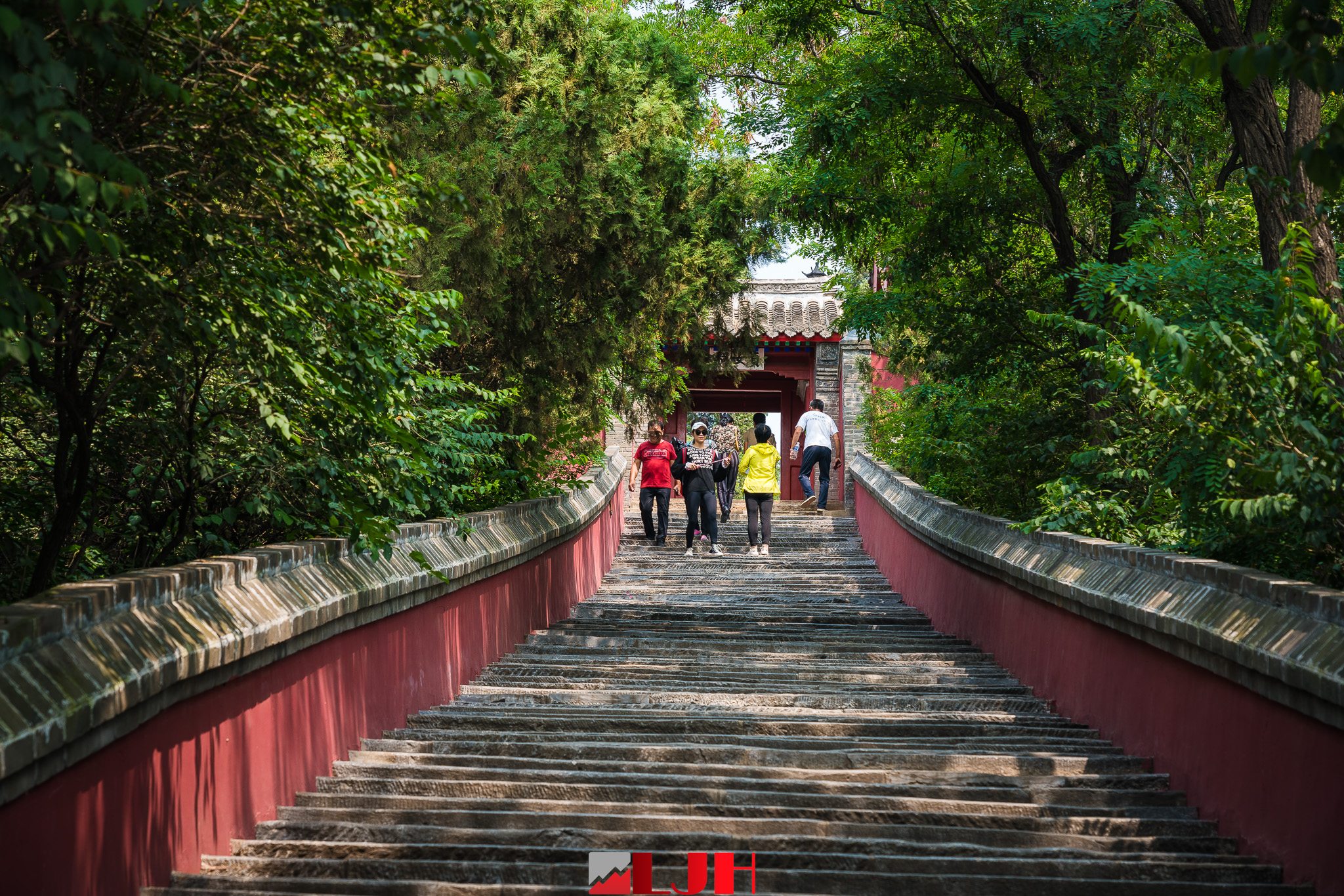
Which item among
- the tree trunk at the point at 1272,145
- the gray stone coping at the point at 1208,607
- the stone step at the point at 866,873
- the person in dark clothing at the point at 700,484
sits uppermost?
the tree trunk at the point at 1272,145

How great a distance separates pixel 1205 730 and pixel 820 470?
14.5 m

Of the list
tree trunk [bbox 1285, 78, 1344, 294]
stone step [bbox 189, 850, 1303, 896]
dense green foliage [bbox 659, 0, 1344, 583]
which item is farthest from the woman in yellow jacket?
stone step [bbox 189, 850, 1303, 896]

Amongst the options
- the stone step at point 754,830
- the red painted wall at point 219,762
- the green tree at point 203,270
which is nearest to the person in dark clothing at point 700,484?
the red painted wall at point 219,762

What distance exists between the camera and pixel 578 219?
8.37 m

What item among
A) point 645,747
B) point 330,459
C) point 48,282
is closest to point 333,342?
point 330,459

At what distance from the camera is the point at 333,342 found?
414cm

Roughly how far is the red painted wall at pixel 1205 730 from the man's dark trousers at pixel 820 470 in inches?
408

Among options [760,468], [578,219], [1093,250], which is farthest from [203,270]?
[760,468]

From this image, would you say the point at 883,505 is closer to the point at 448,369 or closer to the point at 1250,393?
the point at 448,369

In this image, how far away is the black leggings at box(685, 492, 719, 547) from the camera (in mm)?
13922

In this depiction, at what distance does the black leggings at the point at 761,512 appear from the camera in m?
13.9

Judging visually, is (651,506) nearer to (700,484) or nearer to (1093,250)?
(700,484)

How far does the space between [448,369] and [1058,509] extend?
451 centimetres

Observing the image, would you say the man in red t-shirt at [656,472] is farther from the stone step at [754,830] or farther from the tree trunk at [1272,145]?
the stone step at [754,830]
